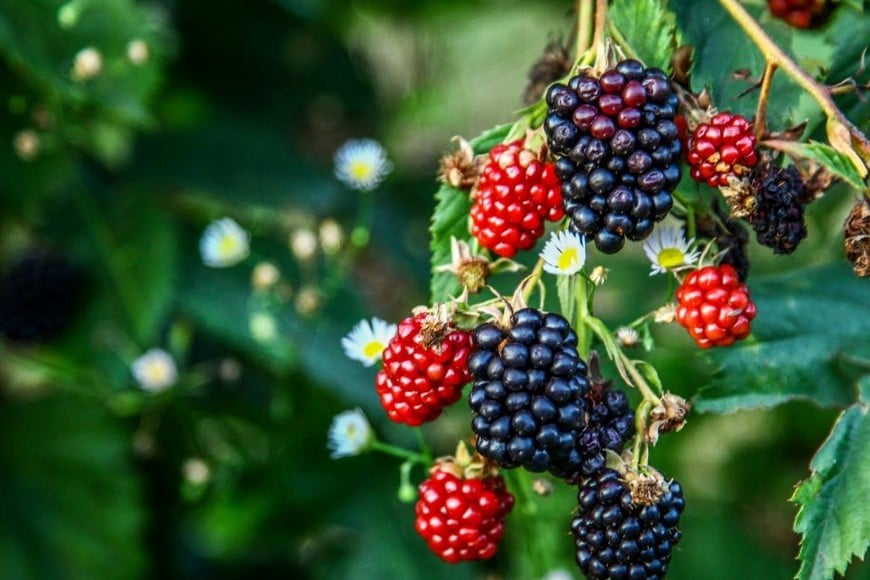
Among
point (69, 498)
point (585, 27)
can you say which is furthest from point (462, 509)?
point (69, 498)

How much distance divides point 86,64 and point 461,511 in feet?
3.01

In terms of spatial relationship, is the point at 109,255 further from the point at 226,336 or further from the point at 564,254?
the point at 564,254

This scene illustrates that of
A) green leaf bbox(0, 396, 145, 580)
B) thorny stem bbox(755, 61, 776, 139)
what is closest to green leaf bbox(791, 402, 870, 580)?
thorny stem bbox(755, 61, 776, 139)

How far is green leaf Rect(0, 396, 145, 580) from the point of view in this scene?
73.5 inches

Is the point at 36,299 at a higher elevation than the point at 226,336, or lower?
higher

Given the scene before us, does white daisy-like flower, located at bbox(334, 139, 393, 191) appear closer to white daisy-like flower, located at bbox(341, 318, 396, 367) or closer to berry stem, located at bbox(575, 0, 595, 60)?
white daisy-like flower, located at bbox(341, 318, 396, 367)

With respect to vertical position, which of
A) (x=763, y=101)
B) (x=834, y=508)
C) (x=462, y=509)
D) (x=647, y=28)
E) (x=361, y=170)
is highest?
(x=361, y=170)

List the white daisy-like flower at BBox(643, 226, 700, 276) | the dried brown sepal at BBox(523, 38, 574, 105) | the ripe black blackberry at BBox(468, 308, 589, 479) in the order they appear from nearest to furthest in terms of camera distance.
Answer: the ripe black blackberry at BBox(468, 308, 589, 479), the white daisy-like flower at BBox(643, 226, 700, 276), the dried brown sepal at BBox(523, 38, 574, 105)

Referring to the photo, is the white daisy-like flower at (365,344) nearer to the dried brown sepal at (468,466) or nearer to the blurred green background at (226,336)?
the dried brown sepal at (468,466)

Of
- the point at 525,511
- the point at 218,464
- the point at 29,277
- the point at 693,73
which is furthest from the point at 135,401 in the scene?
the point at 693,73

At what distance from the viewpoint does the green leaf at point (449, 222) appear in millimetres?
1016

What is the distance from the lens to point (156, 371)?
1.68 metres

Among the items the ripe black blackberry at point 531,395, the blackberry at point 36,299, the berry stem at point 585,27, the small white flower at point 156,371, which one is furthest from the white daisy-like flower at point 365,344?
the blackberry at point 36,299

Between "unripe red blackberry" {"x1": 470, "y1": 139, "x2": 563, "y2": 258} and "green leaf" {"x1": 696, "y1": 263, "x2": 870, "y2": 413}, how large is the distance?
0.97ft
